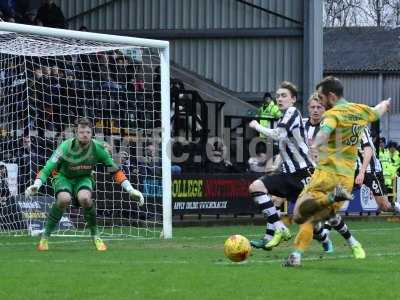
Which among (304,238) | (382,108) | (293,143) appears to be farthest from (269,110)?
(304,238)

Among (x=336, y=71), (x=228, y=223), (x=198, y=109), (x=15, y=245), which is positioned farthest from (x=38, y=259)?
(x=336, y=71)

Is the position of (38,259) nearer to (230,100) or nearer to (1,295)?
(1,295)

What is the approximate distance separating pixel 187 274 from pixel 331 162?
2.11 meters

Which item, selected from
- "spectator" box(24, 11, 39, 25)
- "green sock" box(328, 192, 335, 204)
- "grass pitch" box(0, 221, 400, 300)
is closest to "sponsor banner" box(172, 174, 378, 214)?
"grass pitch" box(0, 221, 400, 300)

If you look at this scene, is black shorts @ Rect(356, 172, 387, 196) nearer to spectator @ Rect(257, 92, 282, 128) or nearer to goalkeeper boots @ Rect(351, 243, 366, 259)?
spectator @ Rect(257, 92, 282, 128)

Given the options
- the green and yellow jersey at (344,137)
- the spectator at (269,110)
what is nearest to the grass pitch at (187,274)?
the green and yellow jersey at (344,137)

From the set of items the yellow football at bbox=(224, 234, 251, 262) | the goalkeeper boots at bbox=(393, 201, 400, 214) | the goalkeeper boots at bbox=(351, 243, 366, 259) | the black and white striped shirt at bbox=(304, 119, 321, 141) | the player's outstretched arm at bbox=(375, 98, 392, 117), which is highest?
the player's outstretched arm at bbox=(375, 98, 392, 117)

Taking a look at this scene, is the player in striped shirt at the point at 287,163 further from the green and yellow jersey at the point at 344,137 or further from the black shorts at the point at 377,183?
the black shorts at the point at 377,183

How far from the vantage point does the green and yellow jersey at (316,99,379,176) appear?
450 inches

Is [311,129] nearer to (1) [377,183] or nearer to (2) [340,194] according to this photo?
(2) [340,194]

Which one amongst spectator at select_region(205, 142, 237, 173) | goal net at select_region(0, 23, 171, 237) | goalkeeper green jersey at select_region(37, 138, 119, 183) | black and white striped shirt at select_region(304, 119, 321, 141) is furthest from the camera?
spectator at select_region(205, 142, 237, 173)

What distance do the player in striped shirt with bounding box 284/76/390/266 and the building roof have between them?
174 feet

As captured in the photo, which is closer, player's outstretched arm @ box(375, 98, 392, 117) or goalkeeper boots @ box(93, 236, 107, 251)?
player's outstretched arm @ box(375, 98, 392, 117)

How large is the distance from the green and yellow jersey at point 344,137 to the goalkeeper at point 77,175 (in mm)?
4085
